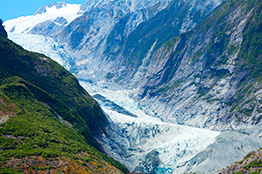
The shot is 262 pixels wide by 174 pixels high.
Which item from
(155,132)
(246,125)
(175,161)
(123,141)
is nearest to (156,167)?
(175,161)

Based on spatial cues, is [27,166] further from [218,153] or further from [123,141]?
[123,141]

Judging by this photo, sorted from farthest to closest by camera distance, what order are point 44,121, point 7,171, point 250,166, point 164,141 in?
point 164,141 → point 44,121 → point 250,166 → point 7,171

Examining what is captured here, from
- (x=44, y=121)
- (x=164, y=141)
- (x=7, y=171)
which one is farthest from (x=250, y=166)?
(x=164, y=141)

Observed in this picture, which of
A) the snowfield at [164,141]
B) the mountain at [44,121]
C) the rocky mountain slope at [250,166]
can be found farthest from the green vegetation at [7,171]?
the snowfield at [164,141]

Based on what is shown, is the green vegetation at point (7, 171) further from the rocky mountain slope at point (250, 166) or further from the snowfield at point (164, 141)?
the snowfield at point (164, 141)

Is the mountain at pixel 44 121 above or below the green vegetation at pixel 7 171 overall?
above

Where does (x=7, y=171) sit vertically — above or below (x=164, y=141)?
below

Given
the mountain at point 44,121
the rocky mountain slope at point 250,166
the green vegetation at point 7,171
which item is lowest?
the rocky mountain slope at point 250,166

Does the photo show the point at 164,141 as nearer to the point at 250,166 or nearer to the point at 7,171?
the point at 250,166
